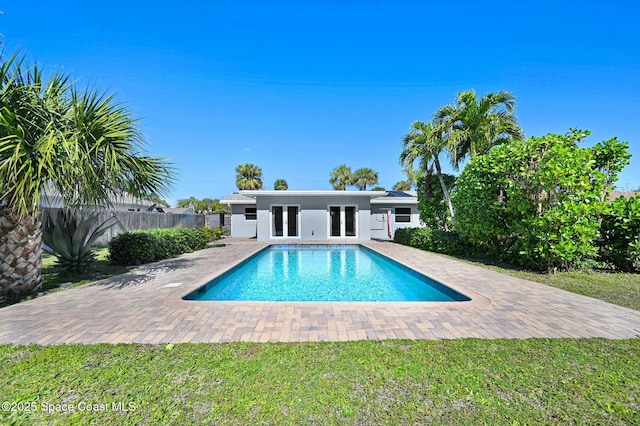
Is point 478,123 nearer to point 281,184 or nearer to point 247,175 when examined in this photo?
point 247,175

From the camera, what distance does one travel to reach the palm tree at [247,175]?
3033 cm

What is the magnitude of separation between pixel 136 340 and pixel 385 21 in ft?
43.4

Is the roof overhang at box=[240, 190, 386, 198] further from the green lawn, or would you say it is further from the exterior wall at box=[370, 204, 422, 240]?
the green lawn

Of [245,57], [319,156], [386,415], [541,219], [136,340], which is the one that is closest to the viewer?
[386,415]

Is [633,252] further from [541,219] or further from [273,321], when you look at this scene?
[273,321]

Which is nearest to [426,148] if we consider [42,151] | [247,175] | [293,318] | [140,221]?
[293,318]

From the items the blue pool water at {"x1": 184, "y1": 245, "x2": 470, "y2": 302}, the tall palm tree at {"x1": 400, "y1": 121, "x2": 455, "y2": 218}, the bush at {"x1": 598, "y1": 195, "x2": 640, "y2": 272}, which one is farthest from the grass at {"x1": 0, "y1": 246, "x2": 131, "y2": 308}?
the bush at {"x1": 598, "y1": 195, "x2": 640, "y2": 272}

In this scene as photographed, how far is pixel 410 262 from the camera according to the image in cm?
910

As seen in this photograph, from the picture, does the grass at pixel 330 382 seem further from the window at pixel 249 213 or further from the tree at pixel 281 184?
the tree at pixel 281 184

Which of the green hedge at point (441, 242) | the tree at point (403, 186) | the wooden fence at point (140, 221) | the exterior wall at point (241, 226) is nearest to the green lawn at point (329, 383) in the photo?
the green hedge at point (441, 242)

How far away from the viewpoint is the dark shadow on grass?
608cm

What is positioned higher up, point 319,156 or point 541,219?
point 319,156

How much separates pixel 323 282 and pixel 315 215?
9.82m

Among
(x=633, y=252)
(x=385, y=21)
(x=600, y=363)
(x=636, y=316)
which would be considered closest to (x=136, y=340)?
(x=600, y=363)
